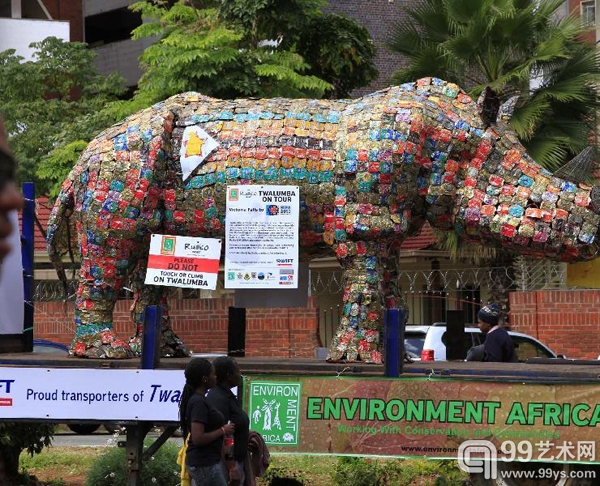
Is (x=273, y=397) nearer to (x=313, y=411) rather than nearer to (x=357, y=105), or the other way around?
(x=313, y=411)

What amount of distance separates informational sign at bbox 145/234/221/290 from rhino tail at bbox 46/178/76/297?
1.05m

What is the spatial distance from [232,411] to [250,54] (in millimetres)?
13206

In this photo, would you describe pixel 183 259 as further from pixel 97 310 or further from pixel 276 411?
pixel 276 411

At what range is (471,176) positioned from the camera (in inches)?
397

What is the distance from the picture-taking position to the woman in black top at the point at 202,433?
7.43 meters

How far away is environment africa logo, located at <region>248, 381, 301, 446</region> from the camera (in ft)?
29.8

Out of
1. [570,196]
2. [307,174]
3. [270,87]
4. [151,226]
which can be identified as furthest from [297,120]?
[270,87]

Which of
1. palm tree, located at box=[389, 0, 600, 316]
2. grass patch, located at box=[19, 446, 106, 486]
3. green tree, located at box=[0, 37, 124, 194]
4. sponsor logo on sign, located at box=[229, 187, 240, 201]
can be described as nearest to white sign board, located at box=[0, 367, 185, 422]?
sponsor logo on sign, located at box=[229, 187, 240, 201]

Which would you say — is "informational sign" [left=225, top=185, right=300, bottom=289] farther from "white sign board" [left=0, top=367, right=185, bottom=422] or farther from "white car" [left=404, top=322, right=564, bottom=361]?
"white car" [left=404, top=322, right=564, bottom=361]

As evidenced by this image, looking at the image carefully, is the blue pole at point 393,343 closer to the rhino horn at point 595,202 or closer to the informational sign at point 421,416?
the informational sign at point 421,416

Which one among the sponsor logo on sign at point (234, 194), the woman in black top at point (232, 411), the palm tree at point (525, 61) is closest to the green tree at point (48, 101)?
the palm tree at point (525, 61)

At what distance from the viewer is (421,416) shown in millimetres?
8898

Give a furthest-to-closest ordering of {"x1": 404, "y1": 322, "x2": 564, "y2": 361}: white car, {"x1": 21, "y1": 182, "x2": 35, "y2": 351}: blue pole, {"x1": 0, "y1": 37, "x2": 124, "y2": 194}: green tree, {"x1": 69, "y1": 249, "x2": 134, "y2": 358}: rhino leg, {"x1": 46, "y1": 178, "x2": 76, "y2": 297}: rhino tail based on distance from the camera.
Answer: {"x1": 0, "y1": 37, "x2": 124, "y2": 194}: green tree, {"x1": 404, "y1": 322, "x2": 564, "y2": 361}: white car, {"x1": 21, "y1": 182, "x2": 35, "y2": 351}: blue pole, {"x1": 46, "y1": 178, "x2": 76, "y2": 297}: rhino tail, {"x1": 69, "y1": 249, "x2": 134, "y2": 358}: rhino leg

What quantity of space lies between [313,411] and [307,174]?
2.09 meters
